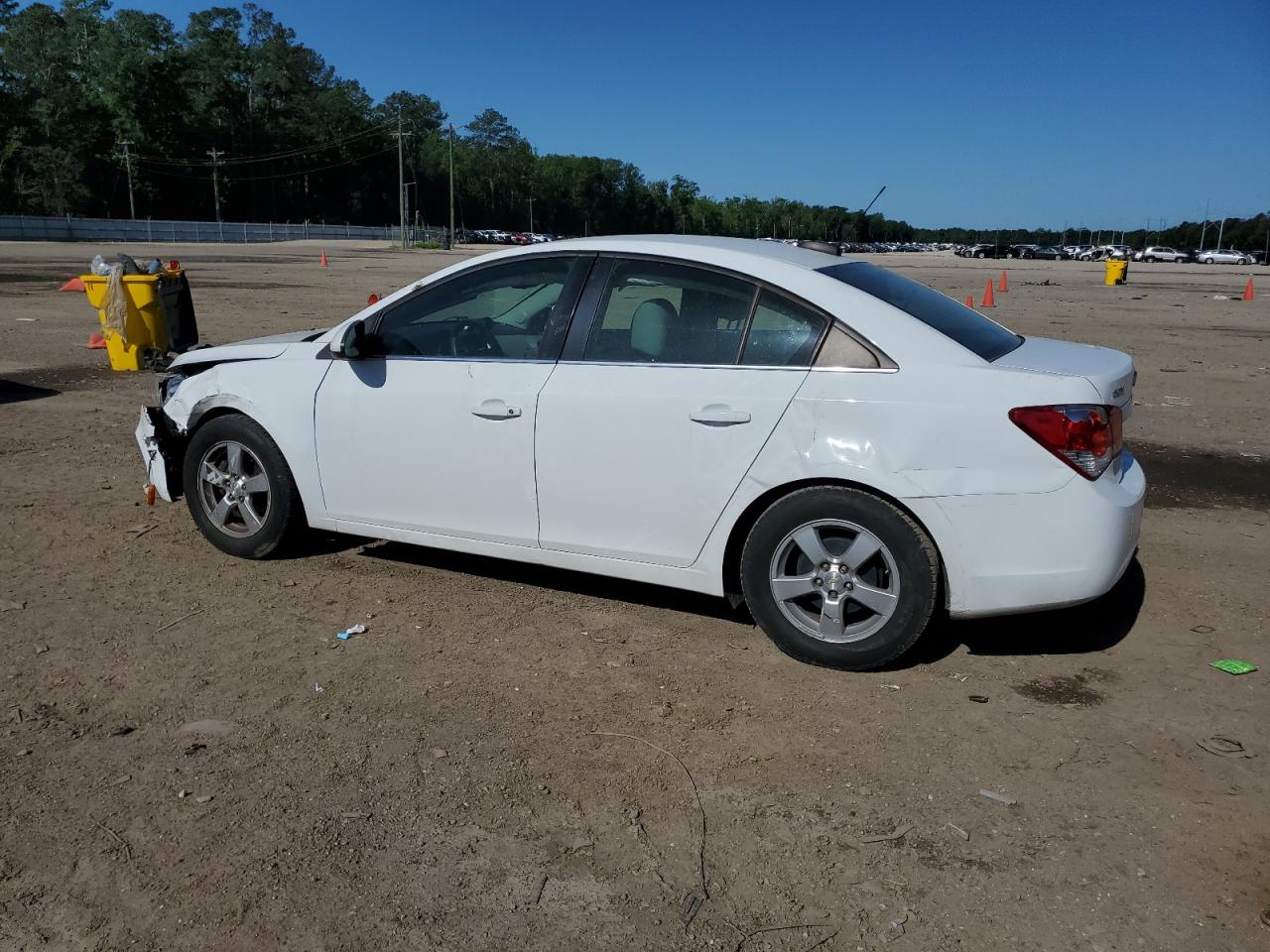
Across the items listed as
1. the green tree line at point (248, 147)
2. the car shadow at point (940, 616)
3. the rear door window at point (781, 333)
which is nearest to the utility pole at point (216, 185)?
the green tree line at point (248, 147)

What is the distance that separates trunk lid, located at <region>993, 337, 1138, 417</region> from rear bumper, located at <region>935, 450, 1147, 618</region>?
34 cm

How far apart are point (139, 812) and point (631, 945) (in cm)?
158

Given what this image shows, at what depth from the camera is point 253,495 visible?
5305 mm

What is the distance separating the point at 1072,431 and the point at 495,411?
2.35 metres

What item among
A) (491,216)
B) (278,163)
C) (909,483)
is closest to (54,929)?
(909,483)

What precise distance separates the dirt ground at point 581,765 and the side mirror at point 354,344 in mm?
1136

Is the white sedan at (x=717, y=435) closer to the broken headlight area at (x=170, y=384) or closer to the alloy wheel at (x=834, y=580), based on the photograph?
the alloy wheel at (x=834, y=580)

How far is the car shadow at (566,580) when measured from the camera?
4910mm

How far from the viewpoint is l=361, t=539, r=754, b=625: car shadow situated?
4910mm

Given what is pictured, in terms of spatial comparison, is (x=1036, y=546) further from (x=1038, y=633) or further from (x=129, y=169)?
(x=129, y=169)

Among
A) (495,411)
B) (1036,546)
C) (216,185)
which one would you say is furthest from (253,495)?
(216,185)

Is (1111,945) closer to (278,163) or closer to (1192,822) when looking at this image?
(1192,822)

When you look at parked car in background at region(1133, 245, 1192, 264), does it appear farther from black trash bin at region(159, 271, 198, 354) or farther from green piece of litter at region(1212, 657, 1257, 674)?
green piece of litter at region(1212, 657, 1257, 674)

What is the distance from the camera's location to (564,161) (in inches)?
6673
